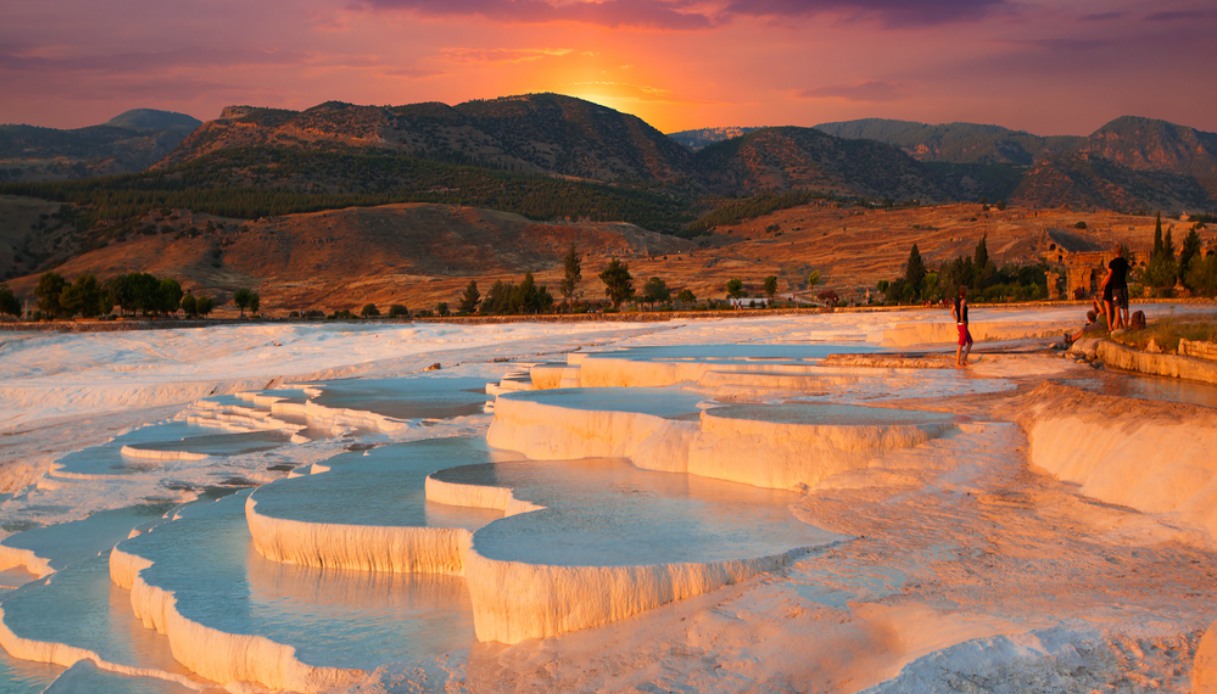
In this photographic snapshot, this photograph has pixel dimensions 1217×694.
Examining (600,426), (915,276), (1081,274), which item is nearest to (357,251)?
(915,276)

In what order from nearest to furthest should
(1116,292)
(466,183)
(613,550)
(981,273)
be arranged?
(613,550)
(1116,292)
(981,273)
(466,183)

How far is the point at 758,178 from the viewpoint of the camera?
17700 centimetres

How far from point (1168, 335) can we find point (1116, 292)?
2784 millimetres

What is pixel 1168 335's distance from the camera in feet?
42.0

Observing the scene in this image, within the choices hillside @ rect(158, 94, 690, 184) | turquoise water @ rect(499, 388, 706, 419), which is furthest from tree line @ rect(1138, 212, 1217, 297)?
hillside @ rect(158, 94, 690, 184)

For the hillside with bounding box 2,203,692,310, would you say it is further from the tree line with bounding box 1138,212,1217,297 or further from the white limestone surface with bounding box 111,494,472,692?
the white limestone surface with bounding box 111,494,472,692

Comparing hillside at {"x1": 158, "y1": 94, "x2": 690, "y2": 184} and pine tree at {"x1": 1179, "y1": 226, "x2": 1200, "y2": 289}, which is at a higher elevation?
hillside at {"x1": 158, "y1": 94, "x2": 690, "y2": 184}

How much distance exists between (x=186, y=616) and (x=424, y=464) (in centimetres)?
440

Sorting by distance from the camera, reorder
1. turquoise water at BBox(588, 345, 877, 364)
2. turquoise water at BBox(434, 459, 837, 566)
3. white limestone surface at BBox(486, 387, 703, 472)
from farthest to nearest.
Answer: turquoise water at BBox(588, 345, 877, 364) < white limestone surface at BBox(486, 387, 703, 472) < turquoise water at BBox(434, 459, 837, 566)

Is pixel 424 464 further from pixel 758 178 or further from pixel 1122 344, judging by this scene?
pixel 758 178

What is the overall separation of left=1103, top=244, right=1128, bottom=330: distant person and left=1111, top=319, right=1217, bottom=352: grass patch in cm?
76

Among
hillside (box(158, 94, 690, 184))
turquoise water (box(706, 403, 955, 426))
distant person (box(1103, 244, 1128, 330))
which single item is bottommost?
turquoise water (box(706, 403, 955, 426))

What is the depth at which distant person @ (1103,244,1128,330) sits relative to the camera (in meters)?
14.2

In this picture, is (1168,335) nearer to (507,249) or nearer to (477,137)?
(507,249)
